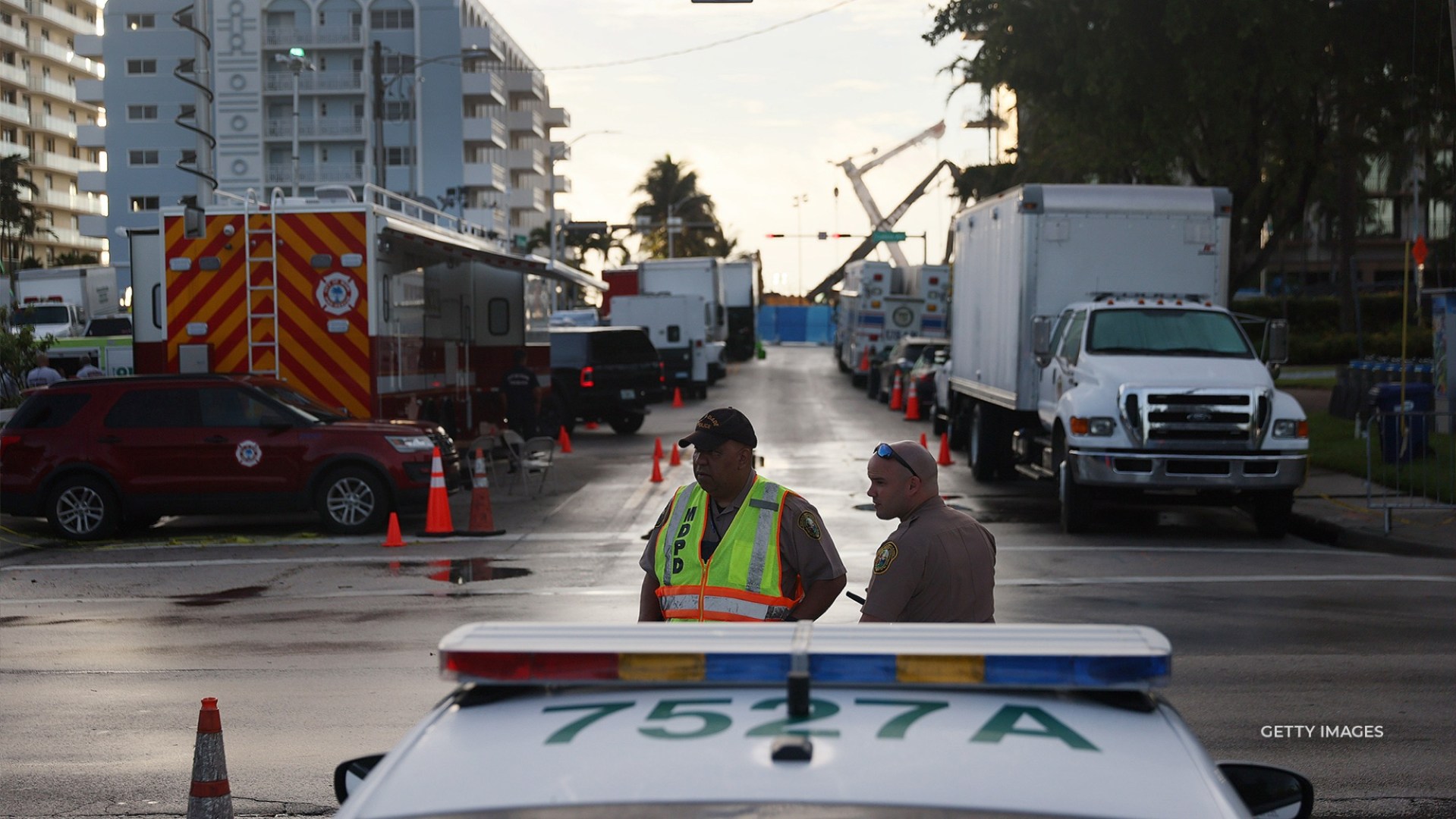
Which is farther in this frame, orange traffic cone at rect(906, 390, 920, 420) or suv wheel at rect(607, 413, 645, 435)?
orange traffic cone at rect(906, 390, 920, 420)

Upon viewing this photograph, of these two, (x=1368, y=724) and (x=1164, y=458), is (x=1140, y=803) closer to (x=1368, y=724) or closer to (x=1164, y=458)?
(x=1368, y=724)

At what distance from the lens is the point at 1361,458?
21.5 metres

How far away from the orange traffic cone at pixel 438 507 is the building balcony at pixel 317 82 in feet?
219

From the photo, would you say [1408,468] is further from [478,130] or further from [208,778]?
[478,130]

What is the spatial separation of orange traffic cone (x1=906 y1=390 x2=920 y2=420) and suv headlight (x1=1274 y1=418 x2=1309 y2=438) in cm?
1826

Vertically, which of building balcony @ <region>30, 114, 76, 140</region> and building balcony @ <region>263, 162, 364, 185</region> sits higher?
building balcony @ <region>30, 114, 76, 140</region>

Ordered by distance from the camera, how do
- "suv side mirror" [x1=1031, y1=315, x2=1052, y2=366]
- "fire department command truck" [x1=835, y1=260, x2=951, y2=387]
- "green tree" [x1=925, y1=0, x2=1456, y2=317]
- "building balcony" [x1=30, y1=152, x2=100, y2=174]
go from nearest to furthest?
"suv side mirror" [x1=1031, y1=315, x2=1052, y2=366], "green tree" [x1=925, y1=0, x2=1456, y2=317], "fire department command truck" [x1=835, y1=260, x2=951, y2=387], "building balcony" [x1=30, y1=152, x2=100, y2=174]

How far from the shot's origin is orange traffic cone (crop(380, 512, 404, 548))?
52.2 feet

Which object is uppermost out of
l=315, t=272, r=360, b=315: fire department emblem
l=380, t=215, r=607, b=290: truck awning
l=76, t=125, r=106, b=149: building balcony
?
l=76, t=125, r=106, b=149: building balcony

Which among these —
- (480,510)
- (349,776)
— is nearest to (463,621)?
(480,510)

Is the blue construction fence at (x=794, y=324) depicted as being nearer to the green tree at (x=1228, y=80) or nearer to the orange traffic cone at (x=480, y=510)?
the green tree at (x=1228, y=80)

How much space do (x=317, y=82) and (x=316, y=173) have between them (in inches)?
175

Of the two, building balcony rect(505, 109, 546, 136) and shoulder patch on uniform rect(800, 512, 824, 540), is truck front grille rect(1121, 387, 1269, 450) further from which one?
building balcony rect(505, 109, 546, 136)

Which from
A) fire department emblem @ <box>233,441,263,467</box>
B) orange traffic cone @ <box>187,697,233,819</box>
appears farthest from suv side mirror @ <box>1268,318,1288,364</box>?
orange traffic cone @ <box>187,697,233,819</box>
